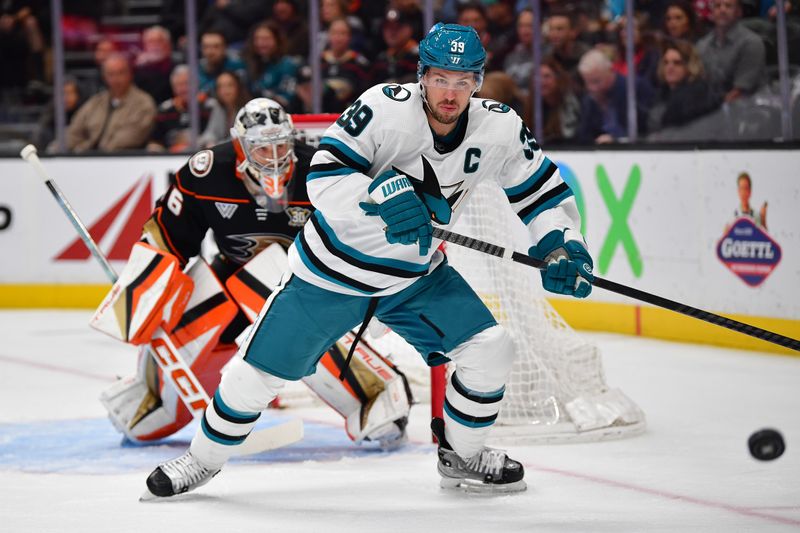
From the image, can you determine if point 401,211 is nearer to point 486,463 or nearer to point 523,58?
point 486,463

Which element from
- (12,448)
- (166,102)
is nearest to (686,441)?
(12,448)

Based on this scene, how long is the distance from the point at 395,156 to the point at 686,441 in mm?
1391

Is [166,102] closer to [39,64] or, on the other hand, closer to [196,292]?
[39,64]

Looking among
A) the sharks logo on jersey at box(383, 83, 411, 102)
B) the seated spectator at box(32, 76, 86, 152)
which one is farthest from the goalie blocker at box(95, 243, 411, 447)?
the seated spectator at box(32, 76, 86, 152)

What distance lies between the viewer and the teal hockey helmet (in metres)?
2.85

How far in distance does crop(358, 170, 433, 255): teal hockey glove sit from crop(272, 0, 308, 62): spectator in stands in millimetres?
4251

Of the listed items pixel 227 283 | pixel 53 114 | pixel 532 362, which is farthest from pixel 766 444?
pixel 53 114

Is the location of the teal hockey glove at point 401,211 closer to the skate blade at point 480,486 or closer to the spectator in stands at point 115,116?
the skate blade at point 480,486

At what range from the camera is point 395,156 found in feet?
9.55

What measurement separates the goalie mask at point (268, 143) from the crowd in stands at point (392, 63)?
2405mm

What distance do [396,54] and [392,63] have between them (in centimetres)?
5

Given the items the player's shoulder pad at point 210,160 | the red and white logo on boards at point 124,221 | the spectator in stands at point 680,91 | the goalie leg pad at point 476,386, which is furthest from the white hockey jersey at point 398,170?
the red and white logo on boards at point 124,221

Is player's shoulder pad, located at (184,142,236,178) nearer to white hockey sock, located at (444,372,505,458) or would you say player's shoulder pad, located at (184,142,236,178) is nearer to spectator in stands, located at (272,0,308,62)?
white hockey sock, located at (444,372,505,458)

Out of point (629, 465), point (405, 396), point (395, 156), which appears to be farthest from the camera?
point (405, 396)
